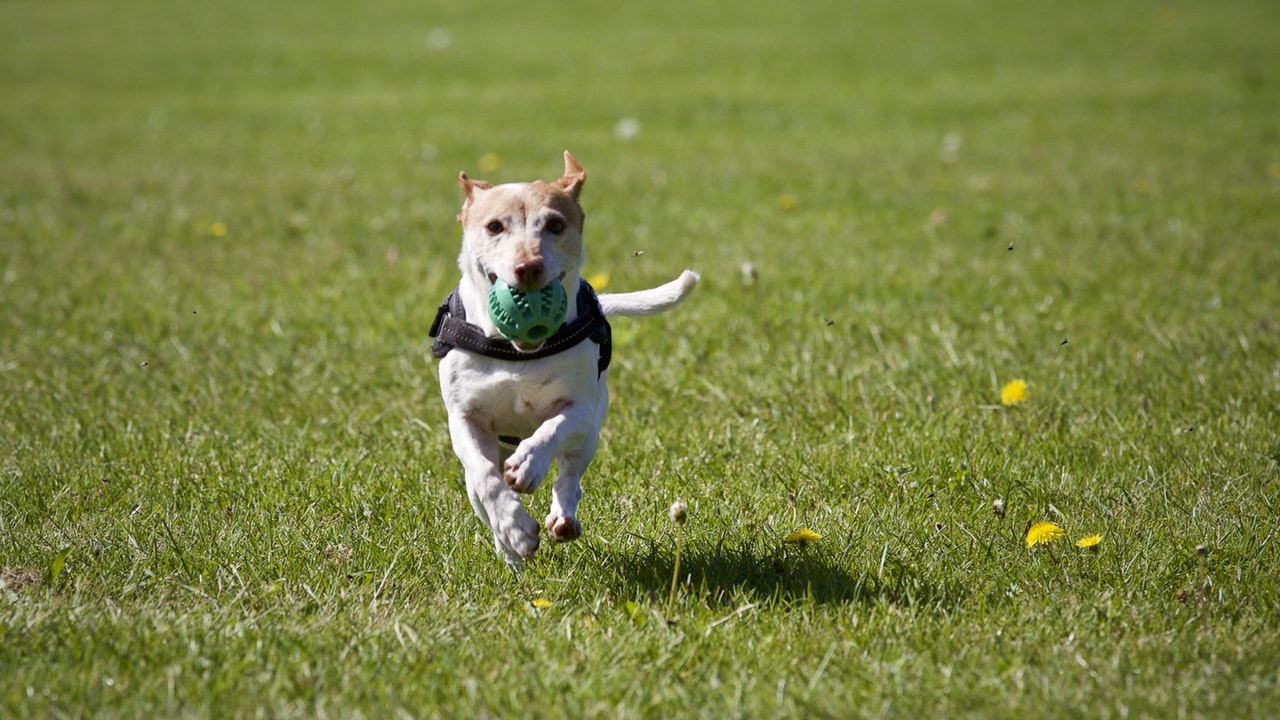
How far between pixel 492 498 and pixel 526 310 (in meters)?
0.52

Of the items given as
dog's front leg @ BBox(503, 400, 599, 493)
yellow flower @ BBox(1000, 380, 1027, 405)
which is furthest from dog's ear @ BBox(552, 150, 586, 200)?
yellow flower @ BBox(1000, 380, 1027, 405)

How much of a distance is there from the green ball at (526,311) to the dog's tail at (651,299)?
0.55 m

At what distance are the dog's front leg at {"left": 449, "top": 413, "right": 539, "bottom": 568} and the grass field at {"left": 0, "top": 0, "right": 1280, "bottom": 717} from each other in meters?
0.16

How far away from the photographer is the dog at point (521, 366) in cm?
299

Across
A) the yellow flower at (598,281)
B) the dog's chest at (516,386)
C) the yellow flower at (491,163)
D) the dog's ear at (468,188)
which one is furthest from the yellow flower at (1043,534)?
the yellow flower at (491,163)

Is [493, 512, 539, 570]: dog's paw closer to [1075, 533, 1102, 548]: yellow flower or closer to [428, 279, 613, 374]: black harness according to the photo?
[428, 279, 613, 374]: black harness

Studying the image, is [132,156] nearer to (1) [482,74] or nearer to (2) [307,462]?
(1) [482,74]

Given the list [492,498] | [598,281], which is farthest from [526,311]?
[598,281]

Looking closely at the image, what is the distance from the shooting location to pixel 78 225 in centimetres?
784

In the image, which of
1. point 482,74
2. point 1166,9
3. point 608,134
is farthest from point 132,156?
point 1166,9

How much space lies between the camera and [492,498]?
3072 millimetres

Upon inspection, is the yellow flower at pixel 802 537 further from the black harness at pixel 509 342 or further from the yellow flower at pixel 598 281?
the yellow flower at pixel 598 281

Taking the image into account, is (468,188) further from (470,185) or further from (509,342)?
(509,342)

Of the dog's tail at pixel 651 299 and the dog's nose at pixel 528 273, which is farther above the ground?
the dog's nose at pixel 528 273
